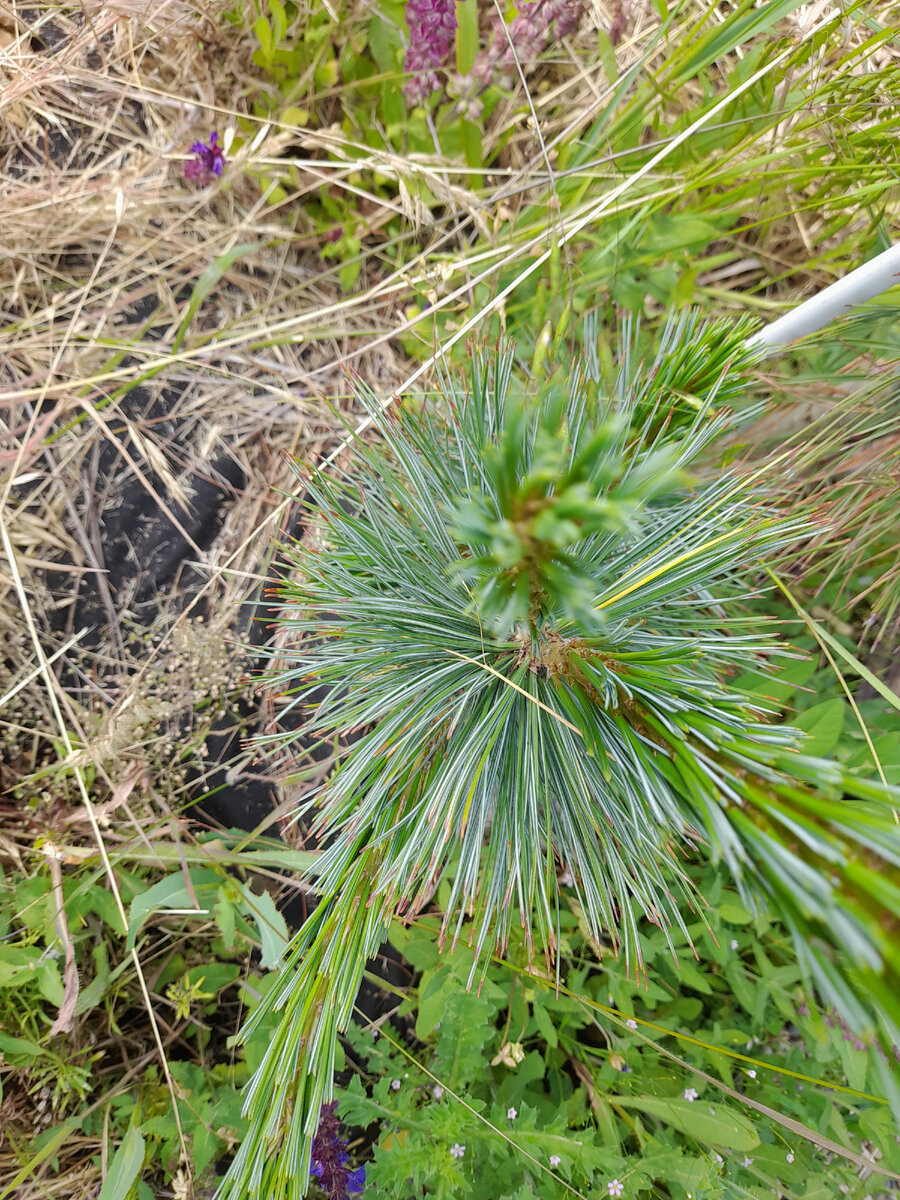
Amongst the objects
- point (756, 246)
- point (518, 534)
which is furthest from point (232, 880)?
point (756, 246)

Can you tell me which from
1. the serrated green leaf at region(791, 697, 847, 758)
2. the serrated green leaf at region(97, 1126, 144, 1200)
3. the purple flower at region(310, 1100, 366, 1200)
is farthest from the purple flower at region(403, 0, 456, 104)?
the serrated green leaf at region(97, 1126, 144, 1200)

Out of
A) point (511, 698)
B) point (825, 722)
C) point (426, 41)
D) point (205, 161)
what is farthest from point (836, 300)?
point (205, 161)

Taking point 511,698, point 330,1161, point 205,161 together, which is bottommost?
point 330,1161

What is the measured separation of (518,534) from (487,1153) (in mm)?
1205

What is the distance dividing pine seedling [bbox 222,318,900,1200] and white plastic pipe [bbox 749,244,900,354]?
0.30 m

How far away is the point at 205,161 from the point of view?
4.91ft

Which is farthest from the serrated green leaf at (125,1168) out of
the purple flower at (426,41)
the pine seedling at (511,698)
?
the purple flower at (426,41)

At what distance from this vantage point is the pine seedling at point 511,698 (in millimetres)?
539

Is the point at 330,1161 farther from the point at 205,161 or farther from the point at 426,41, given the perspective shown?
the point at 426,41

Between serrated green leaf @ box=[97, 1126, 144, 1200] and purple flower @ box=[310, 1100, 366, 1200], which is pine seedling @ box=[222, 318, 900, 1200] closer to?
purple flower @ box=[310, 1100, 366, 1200]

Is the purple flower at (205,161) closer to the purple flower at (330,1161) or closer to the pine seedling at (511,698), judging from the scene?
the pine seedling at (511,698)

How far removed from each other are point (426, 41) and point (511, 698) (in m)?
1.43

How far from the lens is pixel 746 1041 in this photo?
1.16 metres

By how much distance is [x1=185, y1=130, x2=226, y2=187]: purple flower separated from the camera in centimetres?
149
